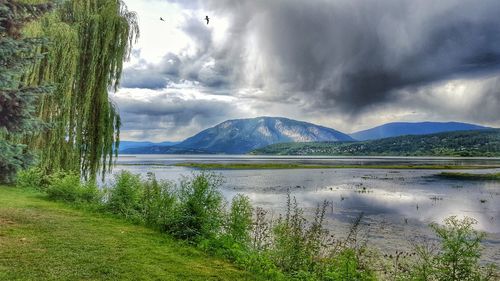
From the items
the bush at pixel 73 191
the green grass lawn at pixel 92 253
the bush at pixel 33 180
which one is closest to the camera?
the green grass lawn at pixel 92 253

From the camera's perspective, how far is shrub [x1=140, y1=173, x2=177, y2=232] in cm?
1091

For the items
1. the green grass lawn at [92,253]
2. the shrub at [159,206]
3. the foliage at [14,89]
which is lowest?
the green grass lawn at [92,253]

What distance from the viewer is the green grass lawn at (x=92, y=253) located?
677cm

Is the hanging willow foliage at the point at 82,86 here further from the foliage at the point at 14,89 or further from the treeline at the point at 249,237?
the foliage at the point at 14,89

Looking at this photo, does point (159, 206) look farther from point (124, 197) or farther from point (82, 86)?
point (82, 86)

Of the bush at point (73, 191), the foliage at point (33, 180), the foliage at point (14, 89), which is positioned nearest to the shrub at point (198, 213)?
the foliage at point (14, 89)

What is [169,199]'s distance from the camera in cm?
1140

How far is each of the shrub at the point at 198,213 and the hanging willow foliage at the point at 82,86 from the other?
843 centimetres

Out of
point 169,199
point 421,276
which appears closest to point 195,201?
point 169,199

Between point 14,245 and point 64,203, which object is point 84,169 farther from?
point 14,245

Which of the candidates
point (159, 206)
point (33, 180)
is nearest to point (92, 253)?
point (159, 206)

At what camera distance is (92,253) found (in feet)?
26.1

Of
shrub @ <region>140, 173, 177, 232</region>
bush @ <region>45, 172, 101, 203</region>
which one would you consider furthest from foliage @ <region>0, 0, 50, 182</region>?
bush @ <region>45, 172, 101, 203</region>

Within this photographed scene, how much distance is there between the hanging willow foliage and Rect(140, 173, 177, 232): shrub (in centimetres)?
592
